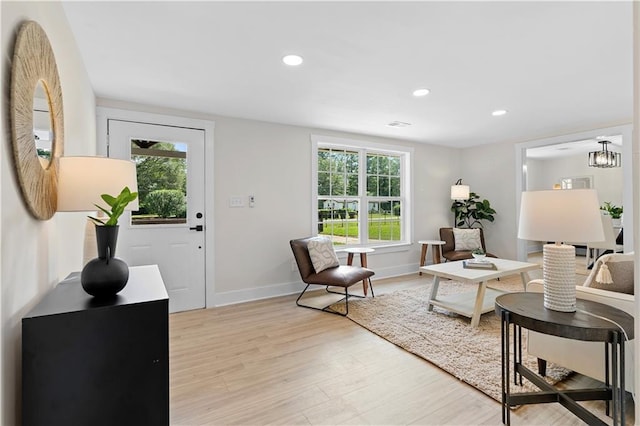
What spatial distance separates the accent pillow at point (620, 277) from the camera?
1906 mm

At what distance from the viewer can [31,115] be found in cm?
124

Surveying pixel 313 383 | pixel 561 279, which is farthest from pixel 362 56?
pixel 313 383

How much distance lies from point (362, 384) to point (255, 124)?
10.4 feet

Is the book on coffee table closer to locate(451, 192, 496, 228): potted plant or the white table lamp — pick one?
locate(451, 192, 496, 228): potted plant

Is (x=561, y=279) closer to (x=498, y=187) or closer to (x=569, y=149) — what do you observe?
(x=498, y=187)

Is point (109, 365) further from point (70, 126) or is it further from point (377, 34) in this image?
point (377, 34)

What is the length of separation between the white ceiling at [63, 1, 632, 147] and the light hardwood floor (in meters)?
2.30

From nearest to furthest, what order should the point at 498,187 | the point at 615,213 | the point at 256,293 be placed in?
the point at 256,293, the point at 498,187, the point at 615,213

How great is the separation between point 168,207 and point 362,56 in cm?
254

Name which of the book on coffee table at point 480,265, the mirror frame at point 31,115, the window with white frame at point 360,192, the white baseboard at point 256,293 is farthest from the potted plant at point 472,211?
the mirror frame at point 31,115

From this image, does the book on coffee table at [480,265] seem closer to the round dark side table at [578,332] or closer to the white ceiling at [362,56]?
the round dark side table at [578,332]

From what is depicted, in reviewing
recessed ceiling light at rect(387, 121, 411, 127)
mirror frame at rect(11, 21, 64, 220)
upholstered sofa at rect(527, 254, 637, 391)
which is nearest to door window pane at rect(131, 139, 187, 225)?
mirror frame at rect(11, 21, 64, 220)

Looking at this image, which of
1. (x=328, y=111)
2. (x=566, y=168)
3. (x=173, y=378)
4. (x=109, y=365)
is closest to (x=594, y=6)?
(x=328, y=111)

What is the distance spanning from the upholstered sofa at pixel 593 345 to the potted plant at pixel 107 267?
248 cm
